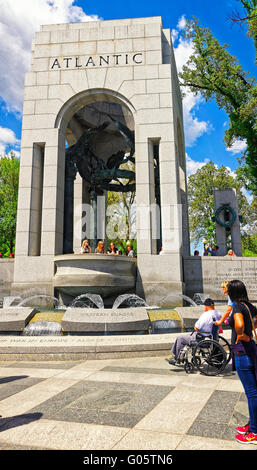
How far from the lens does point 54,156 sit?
650 inches

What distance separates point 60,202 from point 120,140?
10.0 m

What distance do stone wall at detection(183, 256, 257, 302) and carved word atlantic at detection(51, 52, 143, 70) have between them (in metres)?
11.6

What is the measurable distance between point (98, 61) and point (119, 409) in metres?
17.9

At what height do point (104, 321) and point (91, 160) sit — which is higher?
point (91, 160)

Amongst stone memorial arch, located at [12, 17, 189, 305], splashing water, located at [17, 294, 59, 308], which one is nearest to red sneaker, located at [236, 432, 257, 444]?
stone memorial arch, located at [12, 17, 189, 305]

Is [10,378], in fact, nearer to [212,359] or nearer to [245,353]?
[212,359]

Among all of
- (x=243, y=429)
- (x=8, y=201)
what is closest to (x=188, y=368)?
(x=243, y=429)

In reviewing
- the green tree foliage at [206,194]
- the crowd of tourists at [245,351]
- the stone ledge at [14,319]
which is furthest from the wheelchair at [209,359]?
the green tree foliage at [206,194]

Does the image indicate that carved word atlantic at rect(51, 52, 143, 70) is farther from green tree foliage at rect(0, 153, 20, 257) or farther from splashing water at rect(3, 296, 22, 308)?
green tree foliage at rect(0, 153, 20, 257)

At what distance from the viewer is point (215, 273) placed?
15859 millimetres

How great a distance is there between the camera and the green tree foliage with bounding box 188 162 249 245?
43.1 metres

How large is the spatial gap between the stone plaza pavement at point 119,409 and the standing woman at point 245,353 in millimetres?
161

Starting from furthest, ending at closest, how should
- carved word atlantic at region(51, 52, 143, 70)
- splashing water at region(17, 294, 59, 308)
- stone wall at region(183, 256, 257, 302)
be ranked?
1. carved word atlantic at region(51, 52, 143, 70)
2. stone wall at region(183, 256, 257, 302)
3. splashing water at region(17, 294, 59, 308)

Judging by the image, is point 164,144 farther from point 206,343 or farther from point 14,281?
point 206,343
